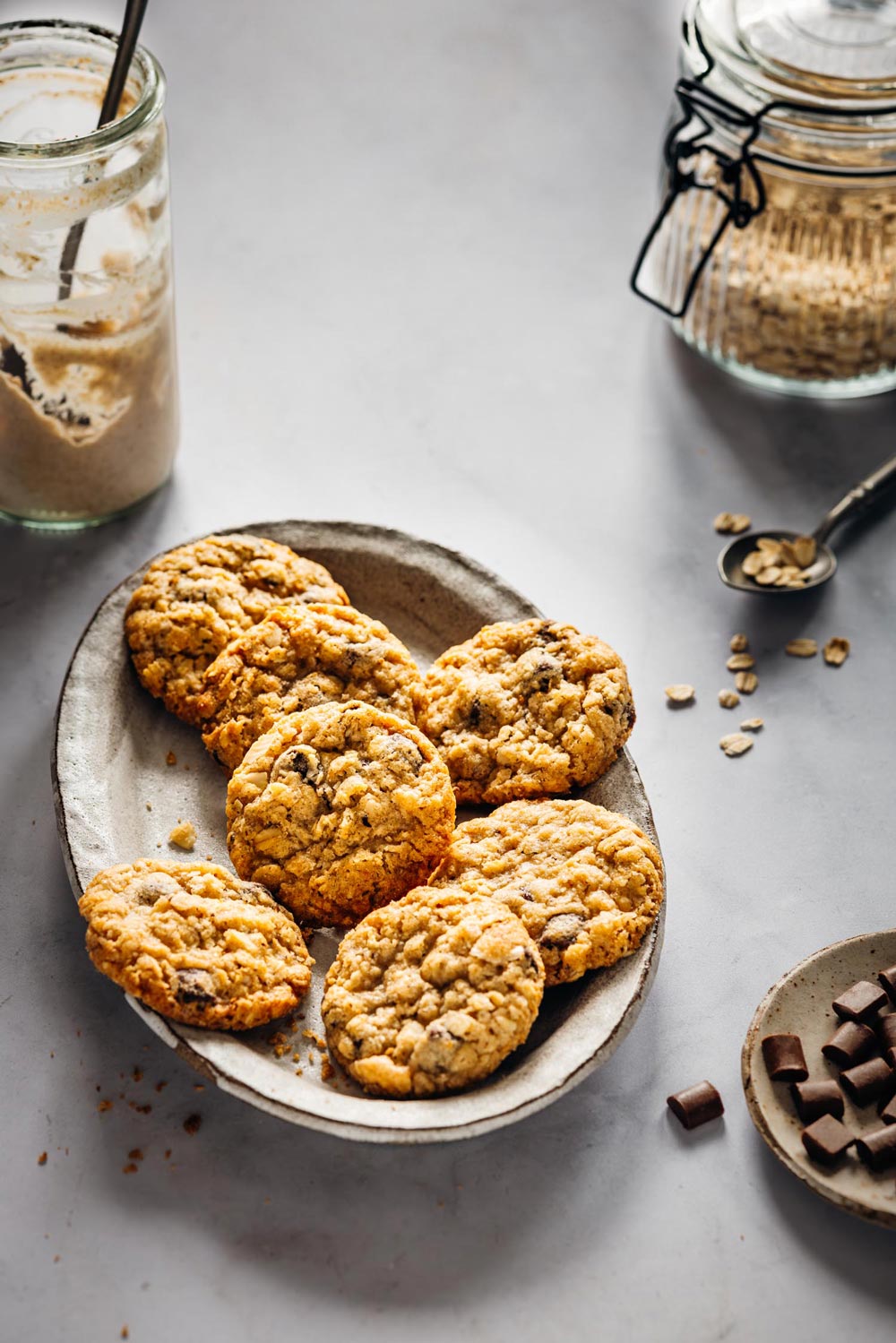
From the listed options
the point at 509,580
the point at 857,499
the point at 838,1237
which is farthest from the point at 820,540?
the point at 838,1237

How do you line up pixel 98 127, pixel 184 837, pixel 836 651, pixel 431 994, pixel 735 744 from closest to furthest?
pixel 431 994
pixel 184 837
pixel 98 127
pixel 735 744
pixel 836 651

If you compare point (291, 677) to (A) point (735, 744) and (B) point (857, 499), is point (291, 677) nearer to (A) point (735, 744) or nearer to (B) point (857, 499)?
(A) point (735, 744)

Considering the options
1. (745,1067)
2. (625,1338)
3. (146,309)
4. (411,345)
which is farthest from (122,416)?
(625,1338)

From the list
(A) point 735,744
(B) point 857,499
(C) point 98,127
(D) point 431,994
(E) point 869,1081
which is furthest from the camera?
(B) point 857,499

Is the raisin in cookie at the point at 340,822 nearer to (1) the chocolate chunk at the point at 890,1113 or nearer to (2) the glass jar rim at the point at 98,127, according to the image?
(1) the chocolate chunk at the point at 890,1113

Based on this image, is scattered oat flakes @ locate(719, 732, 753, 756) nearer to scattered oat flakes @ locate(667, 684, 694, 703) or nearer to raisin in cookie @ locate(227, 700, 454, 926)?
scattered oat flakes @ locate(667, 684, 694, 703)

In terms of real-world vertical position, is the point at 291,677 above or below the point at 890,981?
above

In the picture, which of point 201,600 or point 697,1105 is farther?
point 201,600
